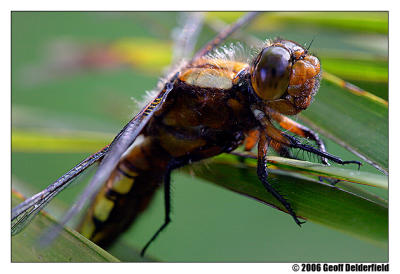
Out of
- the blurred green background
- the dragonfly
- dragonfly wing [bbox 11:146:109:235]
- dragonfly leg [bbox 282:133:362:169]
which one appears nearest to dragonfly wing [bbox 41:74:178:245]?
the dragonfly

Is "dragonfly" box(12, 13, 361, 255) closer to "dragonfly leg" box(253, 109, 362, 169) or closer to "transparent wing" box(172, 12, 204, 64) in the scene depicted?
"dragonfly leg" box(253, 109, 362, 169)

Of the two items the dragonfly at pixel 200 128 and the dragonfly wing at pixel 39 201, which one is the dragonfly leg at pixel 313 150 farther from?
the dragonfly wing at pixel 39 201

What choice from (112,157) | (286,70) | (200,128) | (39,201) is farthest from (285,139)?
(39,201)

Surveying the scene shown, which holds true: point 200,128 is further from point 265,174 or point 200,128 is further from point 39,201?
point 39,201

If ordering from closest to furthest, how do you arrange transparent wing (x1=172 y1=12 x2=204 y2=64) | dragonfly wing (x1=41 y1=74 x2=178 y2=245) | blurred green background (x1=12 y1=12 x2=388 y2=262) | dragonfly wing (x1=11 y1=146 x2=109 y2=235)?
dragonfly wing (x1=41 y1=74 x2=178 y2=245)
dragonfly wing (x1=11 y1=146 x2=109 y2=235)
blurred green background (x1=12 y1=12 x2=388 y2=262)
transparent wing (x1=172 y1=12 x2=204 y2=64)

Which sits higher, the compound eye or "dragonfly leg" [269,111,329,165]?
the compound eye

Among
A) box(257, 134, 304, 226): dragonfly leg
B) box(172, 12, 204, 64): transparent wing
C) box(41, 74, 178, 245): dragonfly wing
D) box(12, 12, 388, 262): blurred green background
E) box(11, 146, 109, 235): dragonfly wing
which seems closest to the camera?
box(41, 74, 178, 245): dragonfly wing
